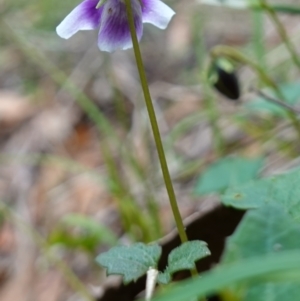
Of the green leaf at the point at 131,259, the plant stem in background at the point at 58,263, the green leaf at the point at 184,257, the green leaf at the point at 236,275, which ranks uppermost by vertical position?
the plant stem in background at the point at 58,263

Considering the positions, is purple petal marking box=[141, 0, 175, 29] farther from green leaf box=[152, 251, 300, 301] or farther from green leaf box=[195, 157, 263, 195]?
green leaf box=[195, 157, 263, 195]

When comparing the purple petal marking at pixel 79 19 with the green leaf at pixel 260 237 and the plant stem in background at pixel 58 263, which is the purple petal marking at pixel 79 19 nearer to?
the green leaf at pixel 260 237

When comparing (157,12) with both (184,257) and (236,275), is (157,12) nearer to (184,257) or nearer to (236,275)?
(184,257)

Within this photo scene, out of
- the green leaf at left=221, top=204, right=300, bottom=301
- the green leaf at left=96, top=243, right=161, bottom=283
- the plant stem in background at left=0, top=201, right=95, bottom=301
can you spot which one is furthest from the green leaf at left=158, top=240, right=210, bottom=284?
the plant stem in background at left=0, top=201, right=95, bottom=301

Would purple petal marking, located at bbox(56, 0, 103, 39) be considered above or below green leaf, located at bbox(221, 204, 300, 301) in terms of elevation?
above

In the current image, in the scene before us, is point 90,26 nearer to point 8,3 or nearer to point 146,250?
point 146,250

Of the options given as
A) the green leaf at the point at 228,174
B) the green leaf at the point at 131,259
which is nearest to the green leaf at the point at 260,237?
the green leaf at the point at 131,259

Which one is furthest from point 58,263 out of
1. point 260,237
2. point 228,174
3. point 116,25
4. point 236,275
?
point 236,275
